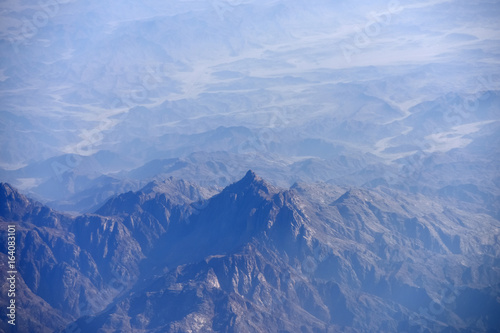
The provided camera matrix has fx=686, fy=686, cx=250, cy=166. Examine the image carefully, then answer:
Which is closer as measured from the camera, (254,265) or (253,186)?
(254,265)

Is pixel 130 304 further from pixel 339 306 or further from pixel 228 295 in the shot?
pixel 339 306

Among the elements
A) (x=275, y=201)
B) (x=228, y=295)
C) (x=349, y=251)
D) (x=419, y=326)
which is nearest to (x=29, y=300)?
(x=228, y=295)

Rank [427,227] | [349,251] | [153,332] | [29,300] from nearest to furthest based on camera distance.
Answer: [153,332] → [29,300] → [349,251] → [427,227]

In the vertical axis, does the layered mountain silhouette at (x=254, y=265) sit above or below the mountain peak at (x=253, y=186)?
below

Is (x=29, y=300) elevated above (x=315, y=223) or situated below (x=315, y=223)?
above

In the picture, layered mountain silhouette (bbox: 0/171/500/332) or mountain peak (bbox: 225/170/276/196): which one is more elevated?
mountain peak (bbox: 225/170/276/196)

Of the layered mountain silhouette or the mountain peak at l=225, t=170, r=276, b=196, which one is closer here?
the layered mountain silhouette

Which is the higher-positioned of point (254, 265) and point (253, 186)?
point (253, 186)

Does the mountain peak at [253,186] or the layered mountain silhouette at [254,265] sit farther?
the mountain peak at [253,186]
